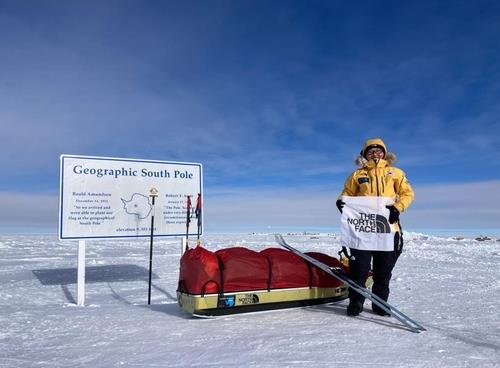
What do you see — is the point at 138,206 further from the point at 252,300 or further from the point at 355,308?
the point at 355,308

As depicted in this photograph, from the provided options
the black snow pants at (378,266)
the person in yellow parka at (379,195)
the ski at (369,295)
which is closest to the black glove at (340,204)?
the person in yellow parka at (379,195)

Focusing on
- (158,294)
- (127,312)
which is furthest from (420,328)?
(158,294)

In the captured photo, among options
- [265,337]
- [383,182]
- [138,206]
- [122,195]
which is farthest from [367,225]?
[122,195]

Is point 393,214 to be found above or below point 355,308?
above

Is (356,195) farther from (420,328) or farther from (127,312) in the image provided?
(127,312)

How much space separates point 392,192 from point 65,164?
5611 mm

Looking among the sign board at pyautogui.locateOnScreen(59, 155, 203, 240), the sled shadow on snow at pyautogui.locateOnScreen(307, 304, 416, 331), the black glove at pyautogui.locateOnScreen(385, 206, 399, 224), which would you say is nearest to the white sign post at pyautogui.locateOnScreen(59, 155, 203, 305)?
the sign board at pyautogui.locateOnScreen(59, 155, 203, 240)

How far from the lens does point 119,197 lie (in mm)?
7652

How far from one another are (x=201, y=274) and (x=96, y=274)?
8051mm

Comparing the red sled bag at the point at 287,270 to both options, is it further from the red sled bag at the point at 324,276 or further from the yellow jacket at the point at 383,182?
the yellow jacket at the point at 383,182

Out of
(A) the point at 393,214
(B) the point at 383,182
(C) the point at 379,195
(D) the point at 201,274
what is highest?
(B) the point at 383,182

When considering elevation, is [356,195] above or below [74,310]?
above

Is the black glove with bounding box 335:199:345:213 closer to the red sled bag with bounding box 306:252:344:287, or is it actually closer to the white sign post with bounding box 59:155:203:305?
the red sled bag with bounding box 306:252:344:287

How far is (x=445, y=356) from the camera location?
296cm
